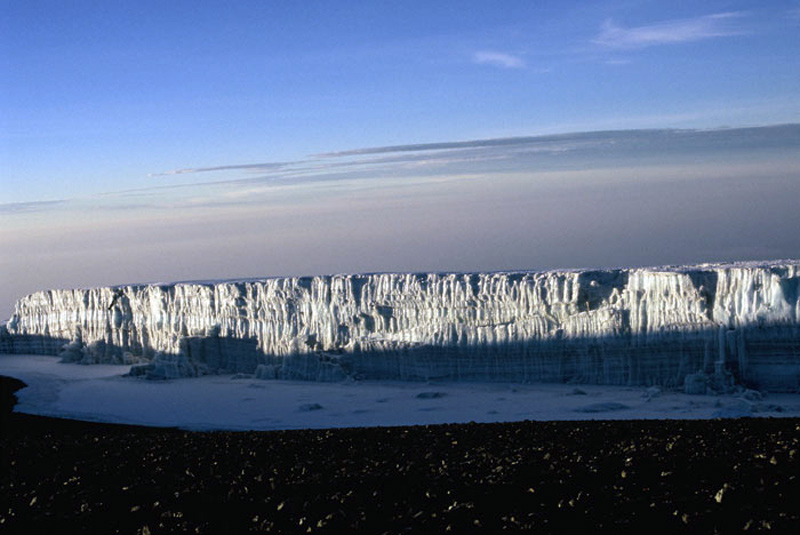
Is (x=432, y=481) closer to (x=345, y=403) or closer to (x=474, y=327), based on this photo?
(x=345, y=403)

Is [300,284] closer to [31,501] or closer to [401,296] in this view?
[401,296]

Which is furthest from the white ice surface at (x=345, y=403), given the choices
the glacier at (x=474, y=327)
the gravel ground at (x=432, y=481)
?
the gravel ground at (x=432, y=481)

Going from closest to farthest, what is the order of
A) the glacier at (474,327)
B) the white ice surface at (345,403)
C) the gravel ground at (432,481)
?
the gravel ground at (432,481), the white ice surface at (345,403), the glacier at (474,327)

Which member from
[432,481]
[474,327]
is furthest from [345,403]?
[432,481]

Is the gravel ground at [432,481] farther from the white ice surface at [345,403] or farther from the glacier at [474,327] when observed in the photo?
the glacier at [474,327]

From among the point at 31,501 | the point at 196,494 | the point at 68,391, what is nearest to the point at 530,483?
the point at 196,494
